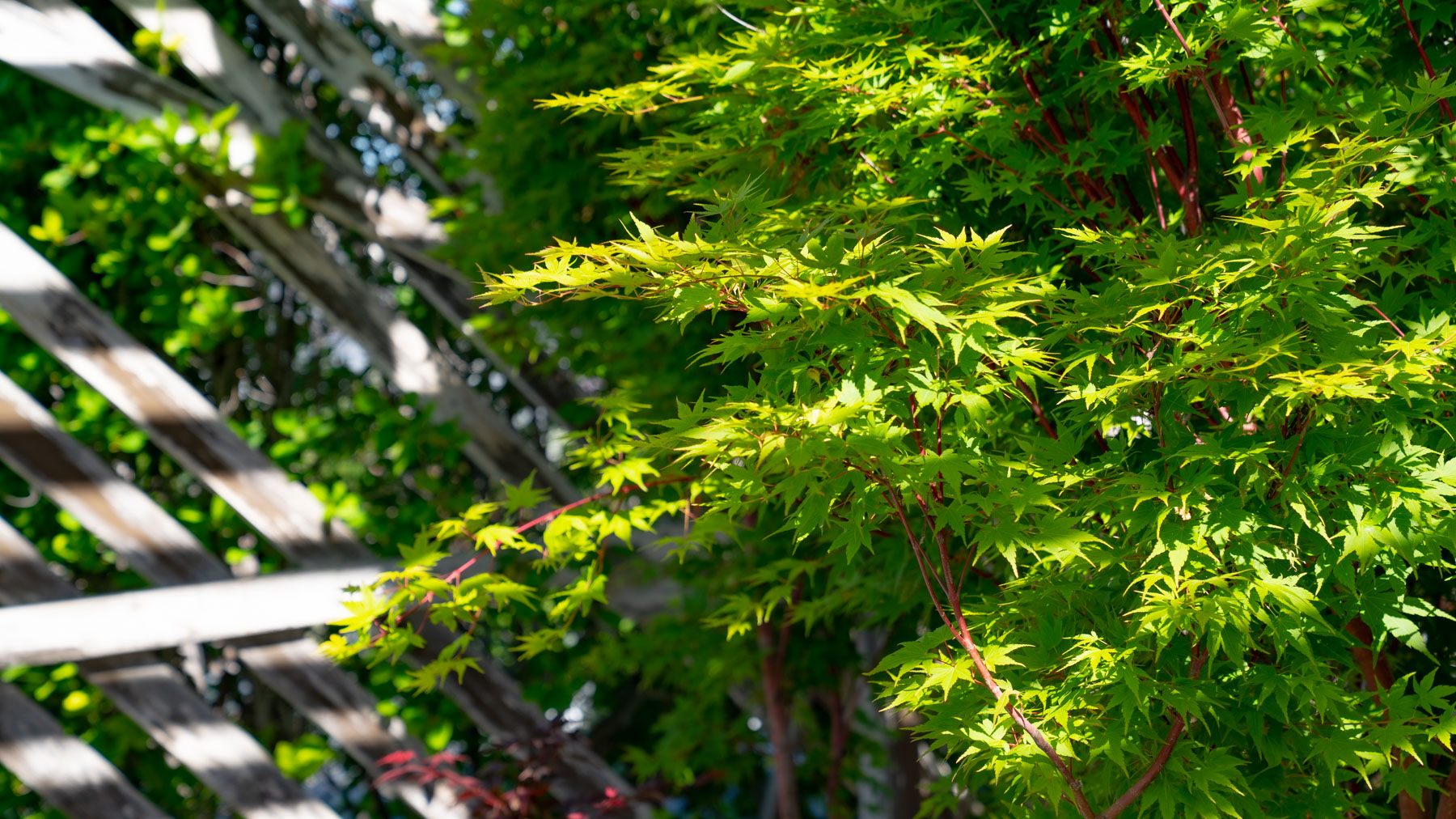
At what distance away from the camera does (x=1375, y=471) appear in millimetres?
1026

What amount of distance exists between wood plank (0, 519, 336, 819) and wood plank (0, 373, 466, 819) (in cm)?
17

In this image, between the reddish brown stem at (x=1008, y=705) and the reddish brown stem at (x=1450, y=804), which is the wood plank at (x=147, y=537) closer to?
the reddish brown stem at (x=1008, y=705)

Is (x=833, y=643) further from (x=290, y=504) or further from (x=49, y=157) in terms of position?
(x=49, y=157)

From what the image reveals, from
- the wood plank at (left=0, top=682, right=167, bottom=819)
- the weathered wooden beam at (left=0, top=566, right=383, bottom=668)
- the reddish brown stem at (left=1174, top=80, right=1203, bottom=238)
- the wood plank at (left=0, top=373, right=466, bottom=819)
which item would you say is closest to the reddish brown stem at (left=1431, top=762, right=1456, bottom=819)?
the reddish brown stem at (left=1174, top=80, right=1203, bottom=238)

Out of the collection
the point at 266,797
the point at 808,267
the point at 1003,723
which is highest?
the point at 266,797

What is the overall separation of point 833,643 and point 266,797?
5.83ft

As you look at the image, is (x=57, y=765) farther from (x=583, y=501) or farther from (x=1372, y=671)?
(x=1372, y=671)

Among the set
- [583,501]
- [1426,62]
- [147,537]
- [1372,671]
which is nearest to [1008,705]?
[1372,671]

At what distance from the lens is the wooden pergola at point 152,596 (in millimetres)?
2617

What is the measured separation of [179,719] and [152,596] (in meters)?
0.43

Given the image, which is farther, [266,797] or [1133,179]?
[266,797]

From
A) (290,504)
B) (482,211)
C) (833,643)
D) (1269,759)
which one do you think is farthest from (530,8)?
(1269,759)

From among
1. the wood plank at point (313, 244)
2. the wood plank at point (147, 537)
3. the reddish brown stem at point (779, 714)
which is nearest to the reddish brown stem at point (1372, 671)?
the reddish brown stem at point (779, 714)

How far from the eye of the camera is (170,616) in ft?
8.59
